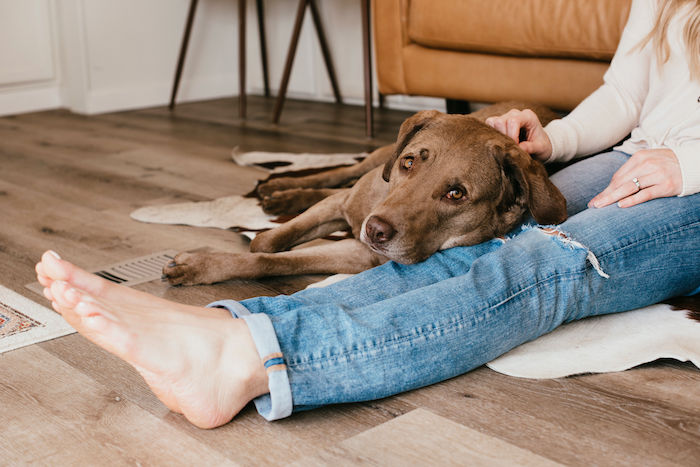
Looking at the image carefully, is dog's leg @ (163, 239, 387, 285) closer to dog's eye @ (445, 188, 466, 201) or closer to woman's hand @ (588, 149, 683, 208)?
dog's eye @ (445, 188, 466, 201)

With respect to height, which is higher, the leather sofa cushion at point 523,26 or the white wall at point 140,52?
the leather sofa cushion at point 523,26

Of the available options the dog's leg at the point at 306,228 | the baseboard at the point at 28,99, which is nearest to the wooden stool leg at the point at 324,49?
the baseboard at the point at 28,99

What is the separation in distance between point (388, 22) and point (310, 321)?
2481 millimetres

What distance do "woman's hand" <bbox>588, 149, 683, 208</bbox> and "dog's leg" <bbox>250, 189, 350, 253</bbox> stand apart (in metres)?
0.72

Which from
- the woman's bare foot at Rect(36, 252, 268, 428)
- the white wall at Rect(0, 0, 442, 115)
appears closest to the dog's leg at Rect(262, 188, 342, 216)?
the woman's bare foot at Rect(36, 252, 268, 428)

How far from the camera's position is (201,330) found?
1153 millimetres

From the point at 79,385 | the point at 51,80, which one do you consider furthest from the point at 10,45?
the point at 79,385

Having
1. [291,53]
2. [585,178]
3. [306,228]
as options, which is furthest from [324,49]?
[585,178]

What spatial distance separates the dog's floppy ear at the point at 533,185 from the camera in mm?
1570

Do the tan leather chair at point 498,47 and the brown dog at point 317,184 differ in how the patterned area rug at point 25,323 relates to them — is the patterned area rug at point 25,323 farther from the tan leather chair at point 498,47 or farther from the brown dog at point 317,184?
the tan leather chair at point 498,47

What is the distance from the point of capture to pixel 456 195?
1.62 meters

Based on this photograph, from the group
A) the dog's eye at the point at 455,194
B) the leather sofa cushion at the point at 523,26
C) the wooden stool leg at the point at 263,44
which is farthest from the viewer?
the wooden stool leg at the point at 263,44

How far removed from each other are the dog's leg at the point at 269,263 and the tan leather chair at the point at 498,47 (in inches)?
53.5

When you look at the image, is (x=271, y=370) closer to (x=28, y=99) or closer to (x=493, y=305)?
(x=493, y=305)
